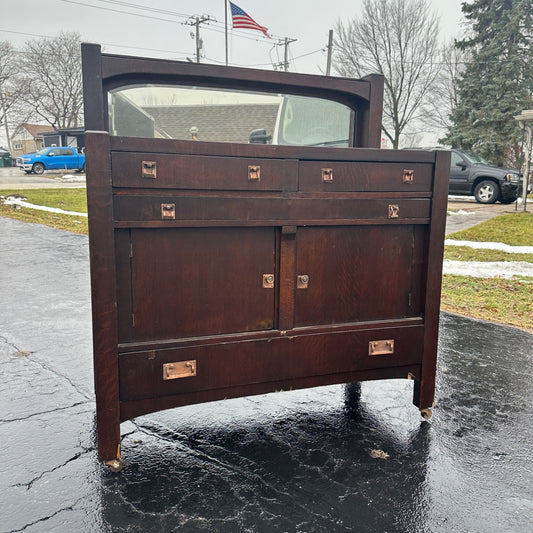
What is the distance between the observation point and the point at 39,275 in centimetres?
545

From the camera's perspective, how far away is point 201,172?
73.5 inches

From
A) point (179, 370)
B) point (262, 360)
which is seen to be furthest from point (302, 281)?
point (179, 370)

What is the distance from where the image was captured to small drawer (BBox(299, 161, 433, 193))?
202cm

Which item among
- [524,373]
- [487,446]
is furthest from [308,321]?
[524,373]

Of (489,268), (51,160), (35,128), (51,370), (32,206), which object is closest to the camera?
(51,370)

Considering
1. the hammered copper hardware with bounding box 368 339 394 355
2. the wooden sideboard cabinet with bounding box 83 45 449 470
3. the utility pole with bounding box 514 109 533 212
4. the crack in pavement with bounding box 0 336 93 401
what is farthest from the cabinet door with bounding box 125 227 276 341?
the utility pole with bounding box 514 109 533 212

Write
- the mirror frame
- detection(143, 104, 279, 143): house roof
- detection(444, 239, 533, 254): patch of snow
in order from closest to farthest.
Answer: the mirror frame < detection(143, 104, 279, 143): house roof < detection(444, 239, 533, 254): patch of snow

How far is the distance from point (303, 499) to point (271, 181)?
A: 1.17 meters

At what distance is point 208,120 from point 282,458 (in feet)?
4.94

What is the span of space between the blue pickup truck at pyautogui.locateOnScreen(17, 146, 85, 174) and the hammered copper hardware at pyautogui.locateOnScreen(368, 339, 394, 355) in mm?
24094

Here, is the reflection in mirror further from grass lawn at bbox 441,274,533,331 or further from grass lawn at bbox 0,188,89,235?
grass lawn at bbox 0,188,89,235

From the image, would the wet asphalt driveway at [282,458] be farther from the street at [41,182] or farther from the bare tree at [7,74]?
the bare tree at [7,74]

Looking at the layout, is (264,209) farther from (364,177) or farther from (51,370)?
(51,370)

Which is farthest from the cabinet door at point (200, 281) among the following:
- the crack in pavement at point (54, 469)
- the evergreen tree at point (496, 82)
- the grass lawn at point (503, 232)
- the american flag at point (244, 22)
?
the evergreen tree at point (496, 82)
